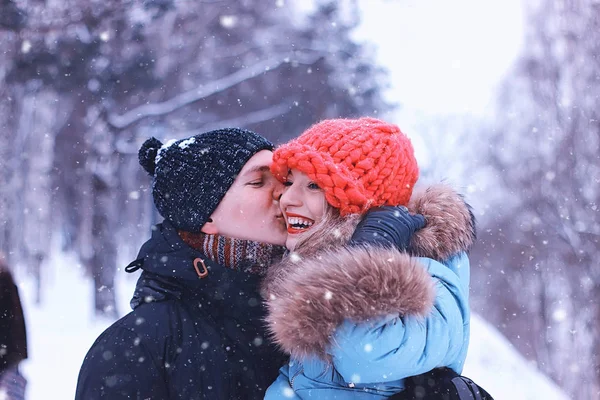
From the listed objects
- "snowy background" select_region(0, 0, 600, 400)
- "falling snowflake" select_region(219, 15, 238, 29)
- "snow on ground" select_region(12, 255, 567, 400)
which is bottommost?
"snow on ground" select_region(12, 255, 567, 400)

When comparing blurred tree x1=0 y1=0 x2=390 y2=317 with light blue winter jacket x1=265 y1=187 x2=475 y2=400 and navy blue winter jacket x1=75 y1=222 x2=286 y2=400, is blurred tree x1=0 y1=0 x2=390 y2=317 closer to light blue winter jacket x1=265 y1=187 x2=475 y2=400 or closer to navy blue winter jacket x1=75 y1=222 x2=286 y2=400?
navy blue winter jacket x1=75 y1=222 x2=286 y2=400

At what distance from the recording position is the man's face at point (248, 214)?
100 inches

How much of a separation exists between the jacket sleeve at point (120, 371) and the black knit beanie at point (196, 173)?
63 cm

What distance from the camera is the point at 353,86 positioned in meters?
9.61

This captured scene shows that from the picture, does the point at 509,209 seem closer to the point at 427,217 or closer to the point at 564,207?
the point at 564,207

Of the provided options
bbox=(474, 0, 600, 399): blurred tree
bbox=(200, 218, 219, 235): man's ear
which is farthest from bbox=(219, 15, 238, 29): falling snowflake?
bbox=(200, 218, 219, 235): man's ear

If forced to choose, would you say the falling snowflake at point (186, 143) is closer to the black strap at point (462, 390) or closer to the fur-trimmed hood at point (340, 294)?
the fur-trimmed hood at point (340, 294)

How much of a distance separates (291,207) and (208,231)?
0.44 metres

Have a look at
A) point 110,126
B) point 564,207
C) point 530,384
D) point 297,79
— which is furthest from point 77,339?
Answer: point 564,207

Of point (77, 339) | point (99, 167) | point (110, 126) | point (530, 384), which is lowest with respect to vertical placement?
point (530, 384)

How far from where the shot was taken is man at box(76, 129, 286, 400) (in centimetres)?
211

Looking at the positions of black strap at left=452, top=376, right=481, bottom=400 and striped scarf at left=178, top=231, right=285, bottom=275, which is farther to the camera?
striped scarf at left=178, top=231, right=285, bottom=275

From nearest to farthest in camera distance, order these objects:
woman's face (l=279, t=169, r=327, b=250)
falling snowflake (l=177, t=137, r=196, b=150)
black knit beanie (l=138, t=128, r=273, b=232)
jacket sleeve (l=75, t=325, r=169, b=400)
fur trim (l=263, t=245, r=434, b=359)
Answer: fur trim (l=263, t=245, r=434, b=359)
jacket sleeve (l=75, t=325, r=169, b=400)
woman's face (l=279, t=169, r=327, b=250)
black knit beanie (l=138, t=128, r=273, b=232)
falling snowflake (l=177, t=137, r=196, b=150)

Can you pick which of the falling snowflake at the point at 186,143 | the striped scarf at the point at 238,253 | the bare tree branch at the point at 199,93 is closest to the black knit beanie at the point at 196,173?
the falling snowflake at the point at 186,143
